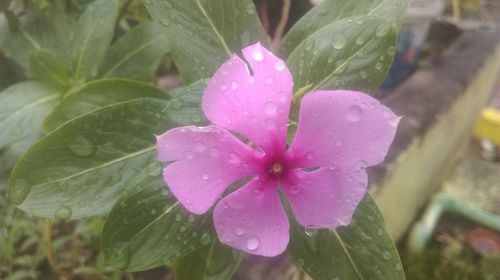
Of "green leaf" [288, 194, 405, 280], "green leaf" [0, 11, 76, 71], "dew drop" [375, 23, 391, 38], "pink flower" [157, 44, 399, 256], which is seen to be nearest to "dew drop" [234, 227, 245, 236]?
"pink flower" [157, 44, 399, 256]

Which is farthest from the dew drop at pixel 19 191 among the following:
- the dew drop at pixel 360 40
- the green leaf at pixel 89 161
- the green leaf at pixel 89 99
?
the dew drop at pixel 360 40

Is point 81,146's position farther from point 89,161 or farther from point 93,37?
point 93,37

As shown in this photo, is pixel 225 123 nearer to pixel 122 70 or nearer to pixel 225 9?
pixel 225 9

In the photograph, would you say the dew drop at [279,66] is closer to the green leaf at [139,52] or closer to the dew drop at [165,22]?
the dew drop at [165,22]

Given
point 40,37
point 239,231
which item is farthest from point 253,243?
point 40,37

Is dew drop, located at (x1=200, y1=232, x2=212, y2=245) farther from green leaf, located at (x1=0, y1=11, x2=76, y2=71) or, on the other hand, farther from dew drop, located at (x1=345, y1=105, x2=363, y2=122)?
green leaf, located at (x1=0, y1=11, x2=76, y2=71)

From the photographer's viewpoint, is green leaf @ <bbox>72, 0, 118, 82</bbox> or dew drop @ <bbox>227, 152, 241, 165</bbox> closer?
dew drop @ <bbox>227, 152, 241, 165</bbox>
